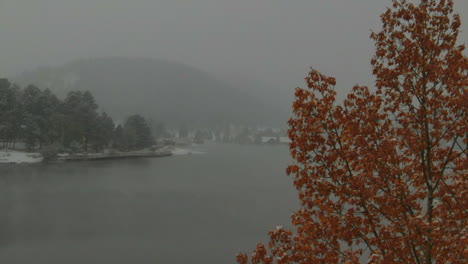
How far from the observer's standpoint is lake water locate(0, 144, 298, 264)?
14531 mm

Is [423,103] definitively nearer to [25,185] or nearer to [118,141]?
[25,185]

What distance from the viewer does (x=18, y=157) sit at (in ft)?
148

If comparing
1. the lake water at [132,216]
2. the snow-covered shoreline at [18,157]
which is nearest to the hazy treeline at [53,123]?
the snow-covered shoreline at [18,157]

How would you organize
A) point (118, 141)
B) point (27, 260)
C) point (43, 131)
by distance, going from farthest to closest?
point (118, 141) < point (43, 131) < point (27, 260)

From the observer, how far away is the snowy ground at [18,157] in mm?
43531

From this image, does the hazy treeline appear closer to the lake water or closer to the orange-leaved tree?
the lake water

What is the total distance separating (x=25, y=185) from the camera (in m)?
28.5

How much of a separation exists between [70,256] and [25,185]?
1803cm

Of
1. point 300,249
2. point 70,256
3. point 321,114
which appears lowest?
point 70,256

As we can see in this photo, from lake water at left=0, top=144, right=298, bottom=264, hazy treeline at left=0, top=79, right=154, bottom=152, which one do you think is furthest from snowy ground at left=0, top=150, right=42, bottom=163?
lake water at left=0, top=144, right=298, bottom=264

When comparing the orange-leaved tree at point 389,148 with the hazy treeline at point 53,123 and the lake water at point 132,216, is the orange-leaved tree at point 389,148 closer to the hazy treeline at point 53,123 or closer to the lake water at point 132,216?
the lake water at point 132,216

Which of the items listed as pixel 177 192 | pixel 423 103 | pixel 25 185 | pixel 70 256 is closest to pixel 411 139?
pixel 423 103

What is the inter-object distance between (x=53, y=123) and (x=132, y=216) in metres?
36.9

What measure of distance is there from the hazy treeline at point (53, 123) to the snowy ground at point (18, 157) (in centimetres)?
258
